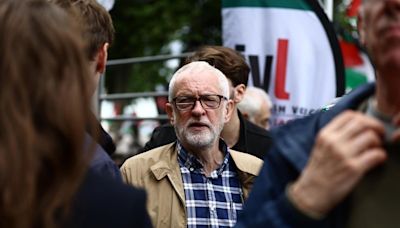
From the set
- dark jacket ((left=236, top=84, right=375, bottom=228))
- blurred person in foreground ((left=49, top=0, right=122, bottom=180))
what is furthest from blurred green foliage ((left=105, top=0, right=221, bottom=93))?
dark jacket ((left=236, top=84, right=375, bottom=228))

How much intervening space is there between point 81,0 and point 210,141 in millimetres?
1032

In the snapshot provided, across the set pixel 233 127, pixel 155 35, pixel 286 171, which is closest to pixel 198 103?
pixel 233 127

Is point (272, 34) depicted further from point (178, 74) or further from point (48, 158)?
point (48, 158)

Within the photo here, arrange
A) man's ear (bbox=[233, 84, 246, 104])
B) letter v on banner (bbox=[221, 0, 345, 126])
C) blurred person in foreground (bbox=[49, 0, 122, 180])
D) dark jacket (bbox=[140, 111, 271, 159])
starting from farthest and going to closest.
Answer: letter v on banner (bbox=[221, 0, 345, 126]), man's ear (bbox=[233, 84, 246, 104]), dark jacket (bbox=[140, 111, 271, 159]), blurred person in foreground (bbox=[49, 0, 122, 180])

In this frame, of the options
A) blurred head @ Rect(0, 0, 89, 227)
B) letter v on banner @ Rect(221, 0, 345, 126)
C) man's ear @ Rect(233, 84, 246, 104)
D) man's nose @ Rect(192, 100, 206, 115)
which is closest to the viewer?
blurred head @ Rect(0, 0, 89, 227)

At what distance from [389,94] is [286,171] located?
301 millimetres

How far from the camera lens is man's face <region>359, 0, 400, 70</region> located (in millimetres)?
1985

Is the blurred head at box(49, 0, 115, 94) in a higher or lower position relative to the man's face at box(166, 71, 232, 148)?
higher

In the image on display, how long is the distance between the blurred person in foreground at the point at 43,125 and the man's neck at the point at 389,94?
66 cm

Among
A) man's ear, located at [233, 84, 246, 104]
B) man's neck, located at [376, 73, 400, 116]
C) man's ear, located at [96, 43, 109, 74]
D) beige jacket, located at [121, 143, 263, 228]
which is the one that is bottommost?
man's ear, located at [233, 84, 246, 104]

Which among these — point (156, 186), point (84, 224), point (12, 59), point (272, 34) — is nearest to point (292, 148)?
point (84, 224)

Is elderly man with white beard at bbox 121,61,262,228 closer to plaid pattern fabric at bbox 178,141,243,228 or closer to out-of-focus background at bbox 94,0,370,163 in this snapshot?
plaid pattern fabric at bbox 178,141,243,228

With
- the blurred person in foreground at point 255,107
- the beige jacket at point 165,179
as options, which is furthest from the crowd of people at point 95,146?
the blurred person in foreground at point 255,107

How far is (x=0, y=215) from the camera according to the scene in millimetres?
1888
